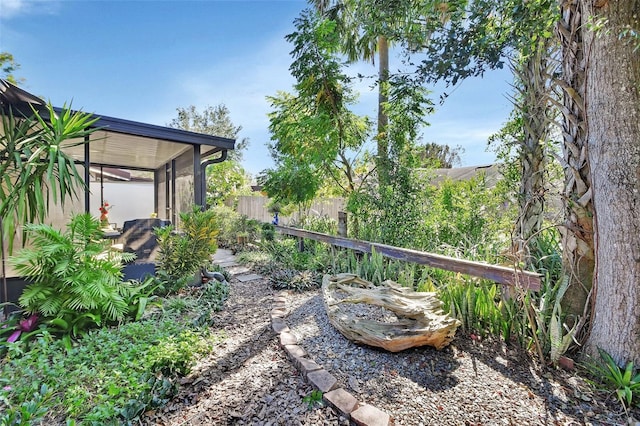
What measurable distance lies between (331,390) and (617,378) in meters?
1.80

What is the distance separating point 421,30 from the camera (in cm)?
304

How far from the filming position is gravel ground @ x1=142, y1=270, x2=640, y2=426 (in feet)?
5.45

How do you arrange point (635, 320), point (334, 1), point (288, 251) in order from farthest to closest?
1. point (334, 1)
2. point (288, 251)
3. point (635, 320)

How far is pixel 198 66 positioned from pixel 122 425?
7996 mm

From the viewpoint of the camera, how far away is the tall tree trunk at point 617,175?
1890 mm

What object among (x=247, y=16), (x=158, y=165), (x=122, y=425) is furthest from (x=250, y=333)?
(x=158, y=165)

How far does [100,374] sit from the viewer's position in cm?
192

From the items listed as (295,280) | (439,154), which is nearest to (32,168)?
(295,280)

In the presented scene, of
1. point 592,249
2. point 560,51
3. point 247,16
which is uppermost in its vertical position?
point 247,16

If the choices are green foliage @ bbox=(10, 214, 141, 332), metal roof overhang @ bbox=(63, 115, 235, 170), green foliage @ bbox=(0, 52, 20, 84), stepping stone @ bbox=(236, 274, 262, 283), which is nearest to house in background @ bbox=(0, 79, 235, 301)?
metal roof overhang @ bbox=(63, 115, 235, 170)

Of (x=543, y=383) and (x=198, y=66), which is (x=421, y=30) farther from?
(x=198, y=66)

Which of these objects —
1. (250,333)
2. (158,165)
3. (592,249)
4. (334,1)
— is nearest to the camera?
(592,249)

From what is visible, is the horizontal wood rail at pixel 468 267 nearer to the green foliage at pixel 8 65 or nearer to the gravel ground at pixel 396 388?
the gravel ground at pixel 396 388

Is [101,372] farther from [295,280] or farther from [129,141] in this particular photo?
[129,141]
